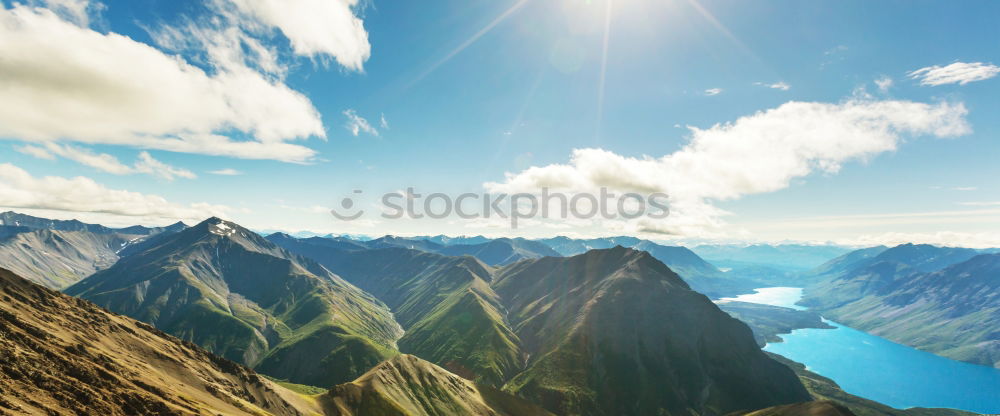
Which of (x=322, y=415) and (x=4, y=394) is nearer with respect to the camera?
(x=4, y=394)

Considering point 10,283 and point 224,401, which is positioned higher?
point 10,283

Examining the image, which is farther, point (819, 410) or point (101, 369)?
point (819, 410)

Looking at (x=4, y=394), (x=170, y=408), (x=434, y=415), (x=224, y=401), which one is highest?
(x=4, y=394)

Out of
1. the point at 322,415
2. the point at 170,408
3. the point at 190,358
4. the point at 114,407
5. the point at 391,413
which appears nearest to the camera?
the point at 114,407

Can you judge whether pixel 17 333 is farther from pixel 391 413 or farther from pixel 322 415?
pixel 391 413

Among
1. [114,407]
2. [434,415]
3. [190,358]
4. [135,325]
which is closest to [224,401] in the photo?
[190,358]

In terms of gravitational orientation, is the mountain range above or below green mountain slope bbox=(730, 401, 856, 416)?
above

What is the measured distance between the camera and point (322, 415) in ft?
482

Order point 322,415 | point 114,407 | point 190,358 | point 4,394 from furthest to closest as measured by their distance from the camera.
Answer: point 322,415 < point 190,358 < point 114,407 < point 4,394

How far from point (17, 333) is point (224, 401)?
Answer: 160ft

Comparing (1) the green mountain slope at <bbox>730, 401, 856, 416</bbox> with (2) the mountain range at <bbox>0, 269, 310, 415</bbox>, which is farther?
(1) the green mountain slope at <bbox>730, 401, 856, 416</bbox>

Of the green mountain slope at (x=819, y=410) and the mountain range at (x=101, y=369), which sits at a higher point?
the mountain range at (x=101, y=369)

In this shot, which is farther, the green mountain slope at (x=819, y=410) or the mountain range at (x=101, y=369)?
the green mountain slope at (x=819, y=410)

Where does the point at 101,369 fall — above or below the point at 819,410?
above
